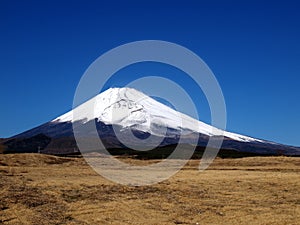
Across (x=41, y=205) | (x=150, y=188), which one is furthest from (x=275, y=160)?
(x=41, y=205)

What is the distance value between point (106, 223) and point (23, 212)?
403 centimetres

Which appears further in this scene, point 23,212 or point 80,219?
point 23,212

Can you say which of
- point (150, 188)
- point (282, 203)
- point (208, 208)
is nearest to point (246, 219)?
point (208, 208)

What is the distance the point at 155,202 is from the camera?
2191 cm

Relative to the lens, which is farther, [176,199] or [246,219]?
[176,199]

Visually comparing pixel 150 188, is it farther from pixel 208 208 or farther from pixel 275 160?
pixel 275 160

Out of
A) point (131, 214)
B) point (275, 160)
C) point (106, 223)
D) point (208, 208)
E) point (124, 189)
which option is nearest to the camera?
point (106, 223)

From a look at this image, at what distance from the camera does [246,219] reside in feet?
58.9

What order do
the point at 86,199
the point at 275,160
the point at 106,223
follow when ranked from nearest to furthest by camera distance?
the point at 106,223, the point at 86,199, the point at 275,160

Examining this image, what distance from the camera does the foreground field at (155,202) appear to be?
17.9 meters

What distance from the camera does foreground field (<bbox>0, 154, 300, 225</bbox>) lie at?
17.9m

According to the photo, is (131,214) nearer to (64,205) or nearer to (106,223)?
(106,223)

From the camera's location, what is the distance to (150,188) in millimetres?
26859

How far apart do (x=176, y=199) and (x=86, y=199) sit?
4420 millimetres
